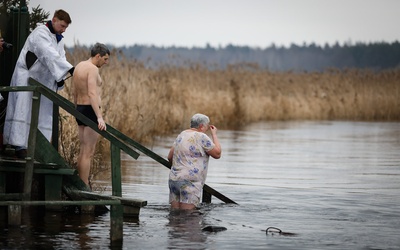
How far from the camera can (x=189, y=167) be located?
1370cm

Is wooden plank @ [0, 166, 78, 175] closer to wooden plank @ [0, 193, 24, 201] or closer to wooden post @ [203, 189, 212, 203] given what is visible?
wooden plank @ [0, 193, 24, 201]

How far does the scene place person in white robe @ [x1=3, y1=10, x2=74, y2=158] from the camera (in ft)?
42.3

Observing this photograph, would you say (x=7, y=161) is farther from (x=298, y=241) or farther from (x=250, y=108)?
(x=250, y=108)


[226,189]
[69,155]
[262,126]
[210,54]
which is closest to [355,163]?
[226,189]

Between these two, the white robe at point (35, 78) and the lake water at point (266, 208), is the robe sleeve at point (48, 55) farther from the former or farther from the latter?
the lake water at point (266, 208)

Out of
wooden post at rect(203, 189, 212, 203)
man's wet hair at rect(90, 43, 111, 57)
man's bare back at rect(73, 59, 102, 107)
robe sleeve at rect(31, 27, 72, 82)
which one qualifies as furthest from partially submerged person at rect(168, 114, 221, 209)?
robe sleeve at rect(31, 27, 72, 82)

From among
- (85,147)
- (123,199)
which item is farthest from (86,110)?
(123,199)

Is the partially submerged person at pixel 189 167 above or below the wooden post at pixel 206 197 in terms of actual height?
above

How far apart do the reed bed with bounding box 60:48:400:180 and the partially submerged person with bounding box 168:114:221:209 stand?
6411 millimetres

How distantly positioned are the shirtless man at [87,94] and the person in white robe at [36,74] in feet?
0.82

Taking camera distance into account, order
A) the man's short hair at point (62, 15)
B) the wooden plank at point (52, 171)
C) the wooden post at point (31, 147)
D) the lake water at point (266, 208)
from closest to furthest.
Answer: the lake water at point (266, 208) → the wooden post at point (31, 147) → the wooden plank at point (52, 171) → the man's short hair at point (62, 15)

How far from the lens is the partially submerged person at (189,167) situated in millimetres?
13695

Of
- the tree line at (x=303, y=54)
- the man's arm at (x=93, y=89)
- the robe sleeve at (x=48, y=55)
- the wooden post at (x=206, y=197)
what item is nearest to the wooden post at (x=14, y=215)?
the man's arm at (x=93, y=89)

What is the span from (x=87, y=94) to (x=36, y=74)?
622mm
